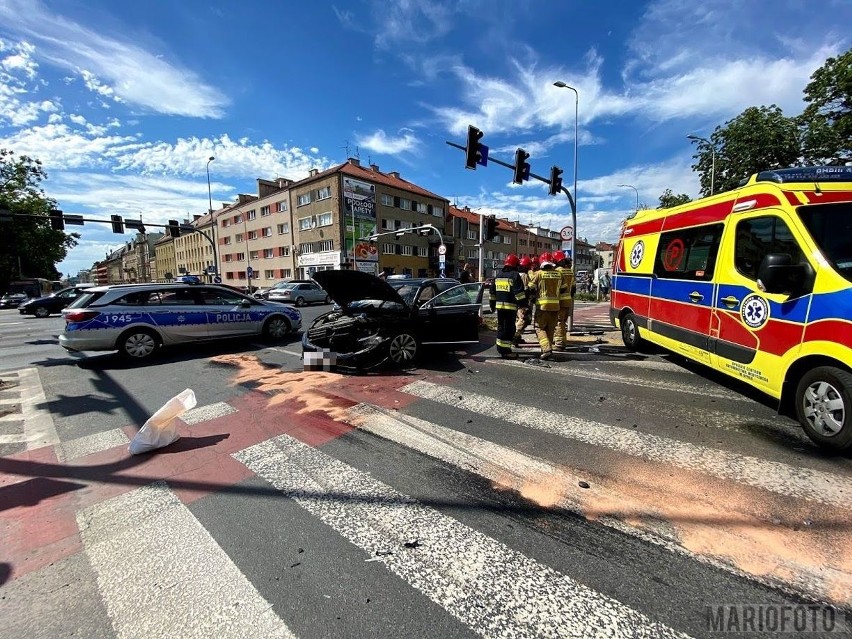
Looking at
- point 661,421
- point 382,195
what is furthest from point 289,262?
point 661,421

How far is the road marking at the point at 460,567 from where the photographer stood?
5.85 feet

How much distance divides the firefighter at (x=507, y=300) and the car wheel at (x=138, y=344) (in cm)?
715

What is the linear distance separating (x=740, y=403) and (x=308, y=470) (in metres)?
5.00

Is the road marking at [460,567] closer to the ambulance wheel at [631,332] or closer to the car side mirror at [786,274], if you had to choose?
the car side mirror at [786,274]

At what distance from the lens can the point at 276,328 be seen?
9742 millimetres

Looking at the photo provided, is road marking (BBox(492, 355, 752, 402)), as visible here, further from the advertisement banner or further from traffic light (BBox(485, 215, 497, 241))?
the advertisement banner

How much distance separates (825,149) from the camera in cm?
1641

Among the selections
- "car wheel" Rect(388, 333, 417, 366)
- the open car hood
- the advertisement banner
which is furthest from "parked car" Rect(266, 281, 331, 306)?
"car wheel" Rect(388, 333, 417, 366)

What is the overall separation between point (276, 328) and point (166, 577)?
318 inches

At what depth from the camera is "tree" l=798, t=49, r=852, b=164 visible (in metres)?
16.0

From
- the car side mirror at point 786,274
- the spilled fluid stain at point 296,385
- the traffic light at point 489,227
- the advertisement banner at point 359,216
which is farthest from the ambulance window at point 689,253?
the advertisement banner at point 359,216

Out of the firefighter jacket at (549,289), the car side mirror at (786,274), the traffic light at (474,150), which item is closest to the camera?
the car side mirror at (786,274)

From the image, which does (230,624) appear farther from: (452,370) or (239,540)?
(452,370)

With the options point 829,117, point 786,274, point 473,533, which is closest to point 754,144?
point 829,117
